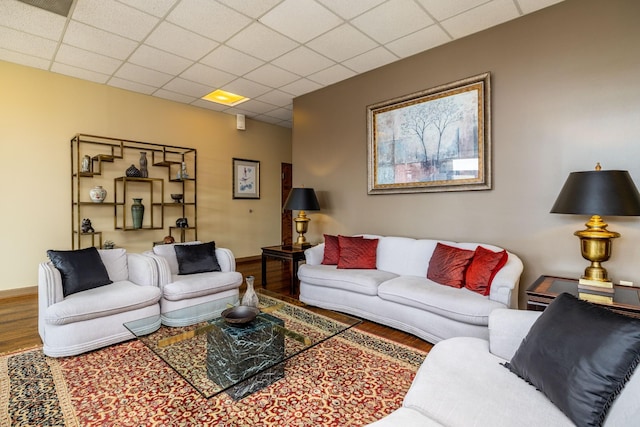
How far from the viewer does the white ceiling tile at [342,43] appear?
3211mm

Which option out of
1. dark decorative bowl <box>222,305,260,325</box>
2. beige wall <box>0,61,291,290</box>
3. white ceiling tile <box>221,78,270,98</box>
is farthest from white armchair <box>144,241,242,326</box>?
white ceiling tile <box>221,78,270,98</box>

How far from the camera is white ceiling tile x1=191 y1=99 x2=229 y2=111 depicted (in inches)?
212

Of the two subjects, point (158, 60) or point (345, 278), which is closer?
point (345, 278)

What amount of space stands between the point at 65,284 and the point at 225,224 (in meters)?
3.42

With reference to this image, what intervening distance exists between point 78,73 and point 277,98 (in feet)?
8.83

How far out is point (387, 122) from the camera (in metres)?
3.96

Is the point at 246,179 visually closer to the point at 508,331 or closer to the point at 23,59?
the point at 23,59

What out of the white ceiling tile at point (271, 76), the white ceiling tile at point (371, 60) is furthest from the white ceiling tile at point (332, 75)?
the white ceiling tile at point (271, 76)

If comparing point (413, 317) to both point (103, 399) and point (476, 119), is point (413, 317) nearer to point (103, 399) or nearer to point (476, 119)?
point (476, 119)

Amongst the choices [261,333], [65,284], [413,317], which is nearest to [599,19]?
[413,317]

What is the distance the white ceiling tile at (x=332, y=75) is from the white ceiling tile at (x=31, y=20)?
273 centimetres

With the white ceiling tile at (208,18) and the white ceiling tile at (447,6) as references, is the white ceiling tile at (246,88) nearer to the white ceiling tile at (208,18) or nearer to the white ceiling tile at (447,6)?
the white ceiling tile at (208,18)

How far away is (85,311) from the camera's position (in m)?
2.45

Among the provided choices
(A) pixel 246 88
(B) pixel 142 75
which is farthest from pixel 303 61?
(B) pixel 142 75
